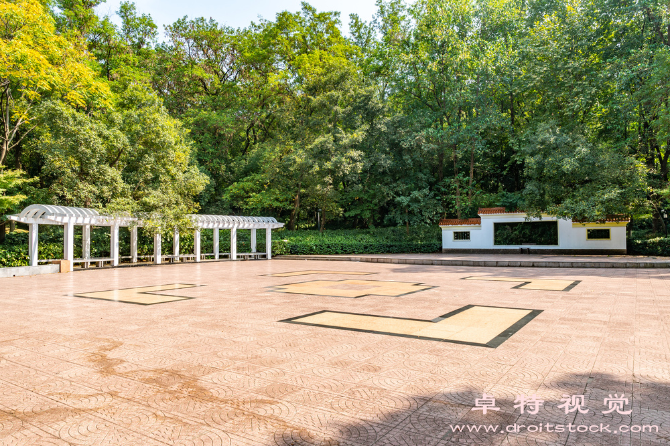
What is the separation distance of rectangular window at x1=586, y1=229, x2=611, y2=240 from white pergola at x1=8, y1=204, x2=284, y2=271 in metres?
17.3

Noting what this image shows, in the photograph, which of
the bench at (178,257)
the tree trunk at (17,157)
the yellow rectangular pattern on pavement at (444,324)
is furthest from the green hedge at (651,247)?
the tree trunk at (17,157)

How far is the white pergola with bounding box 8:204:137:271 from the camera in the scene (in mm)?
14438

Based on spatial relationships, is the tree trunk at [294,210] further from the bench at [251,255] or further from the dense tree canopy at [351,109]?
the bench at [251,255]

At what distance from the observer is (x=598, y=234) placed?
22.2m

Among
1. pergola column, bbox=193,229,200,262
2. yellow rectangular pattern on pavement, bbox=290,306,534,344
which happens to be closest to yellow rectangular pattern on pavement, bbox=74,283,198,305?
yellow rectangular pattern on pavement, bbox=290,306,534,344

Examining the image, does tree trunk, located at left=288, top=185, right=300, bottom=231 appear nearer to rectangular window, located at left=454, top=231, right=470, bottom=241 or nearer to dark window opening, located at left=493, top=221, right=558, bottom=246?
rectangular window, located at left=454, top=231, right=470, bottom=241

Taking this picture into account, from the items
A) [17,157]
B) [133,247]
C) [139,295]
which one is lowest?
[139,295]

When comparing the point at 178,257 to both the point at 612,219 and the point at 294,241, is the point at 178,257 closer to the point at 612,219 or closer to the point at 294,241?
the point at 294,241

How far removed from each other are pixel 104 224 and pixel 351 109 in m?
15.6

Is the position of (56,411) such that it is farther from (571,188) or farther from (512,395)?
(571,188)

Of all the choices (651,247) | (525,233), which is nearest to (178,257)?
(525,233)

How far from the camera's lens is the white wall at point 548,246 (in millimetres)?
21703

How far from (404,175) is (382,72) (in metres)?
8.87

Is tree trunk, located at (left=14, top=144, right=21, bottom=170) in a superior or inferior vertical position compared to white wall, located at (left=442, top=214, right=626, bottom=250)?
superior
